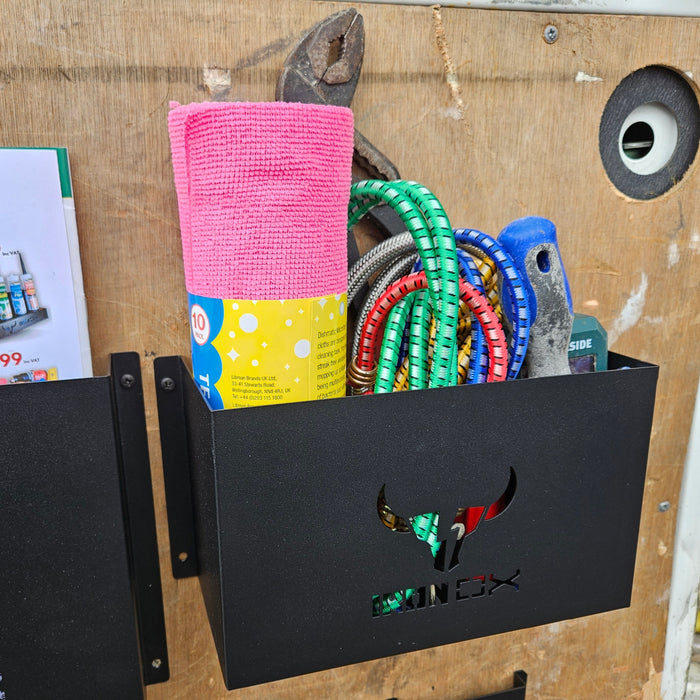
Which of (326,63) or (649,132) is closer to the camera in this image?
(326,63)

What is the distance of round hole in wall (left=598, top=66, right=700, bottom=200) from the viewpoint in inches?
22.8

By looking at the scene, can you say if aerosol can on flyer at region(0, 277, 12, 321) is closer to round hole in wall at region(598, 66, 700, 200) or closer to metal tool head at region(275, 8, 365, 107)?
metal tool head at region(275, 8, 365, 107)

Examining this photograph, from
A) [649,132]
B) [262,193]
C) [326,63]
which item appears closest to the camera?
[262,193]

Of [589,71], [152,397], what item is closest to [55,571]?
[152,397]

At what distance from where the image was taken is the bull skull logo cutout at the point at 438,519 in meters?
0.43

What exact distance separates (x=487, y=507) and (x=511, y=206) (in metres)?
0.29

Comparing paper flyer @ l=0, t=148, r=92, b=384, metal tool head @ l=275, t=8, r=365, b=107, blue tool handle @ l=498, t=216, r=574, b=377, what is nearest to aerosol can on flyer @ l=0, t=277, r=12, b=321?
paper flyer @ l=0, t=148, r=92, b=384

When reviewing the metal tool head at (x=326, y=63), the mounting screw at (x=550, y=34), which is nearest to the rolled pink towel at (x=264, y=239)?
the metal tool head at (x=326, y=63)

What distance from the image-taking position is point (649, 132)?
0.60m

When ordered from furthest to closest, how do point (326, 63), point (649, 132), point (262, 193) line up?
point (649, 132), point (326, 63), point (262, 193)

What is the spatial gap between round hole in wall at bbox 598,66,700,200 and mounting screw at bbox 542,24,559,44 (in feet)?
0.26

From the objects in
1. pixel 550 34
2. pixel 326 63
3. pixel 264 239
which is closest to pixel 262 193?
pixel 264 239

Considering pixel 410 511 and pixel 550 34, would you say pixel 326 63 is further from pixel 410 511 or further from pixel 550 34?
pixel 410 511

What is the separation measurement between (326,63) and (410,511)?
34 cm
